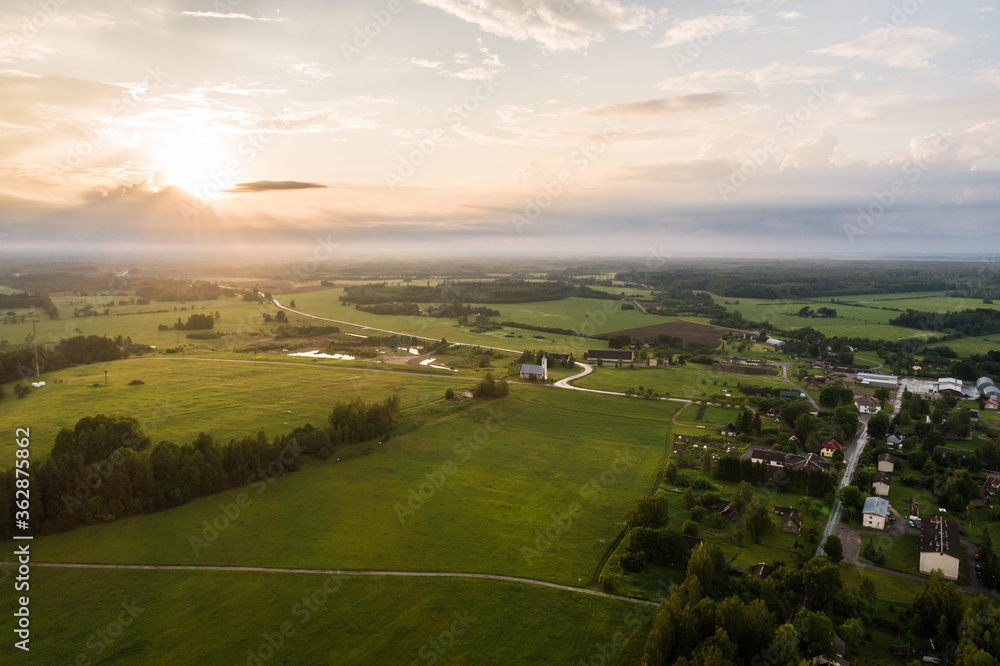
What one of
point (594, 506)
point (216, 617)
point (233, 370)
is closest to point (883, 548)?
point (594, 506)

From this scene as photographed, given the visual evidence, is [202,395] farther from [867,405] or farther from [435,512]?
[867,405]

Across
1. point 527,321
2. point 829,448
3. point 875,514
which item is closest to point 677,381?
point 829,448

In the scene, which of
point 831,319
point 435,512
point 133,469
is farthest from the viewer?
point 831,319

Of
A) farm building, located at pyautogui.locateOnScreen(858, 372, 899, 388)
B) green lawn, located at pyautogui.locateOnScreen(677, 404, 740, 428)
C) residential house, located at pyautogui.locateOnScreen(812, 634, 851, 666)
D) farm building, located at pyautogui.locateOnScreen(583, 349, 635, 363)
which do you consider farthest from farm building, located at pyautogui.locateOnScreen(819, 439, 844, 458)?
farm building, located at pyautogui.locateOnScreen(583, 349, 635, 363)

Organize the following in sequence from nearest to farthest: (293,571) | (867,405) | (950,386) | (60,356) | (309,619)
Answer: (309,619) < (293,571) < (867,405) < (950,386) < (60,356)

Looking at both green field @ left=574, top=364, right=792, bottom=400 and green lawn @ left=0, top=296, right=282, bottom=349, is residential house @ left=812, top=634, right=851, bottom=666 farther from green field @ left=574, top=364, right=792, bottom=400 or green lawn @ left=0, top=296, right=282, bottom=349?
green lawn @ left=0, top=296, right=282, bottom=349

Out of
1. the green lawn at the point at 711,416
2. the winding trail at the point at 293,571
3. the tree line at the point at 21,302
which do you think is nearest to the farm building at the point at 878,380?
the green lawn at the point at 711,416

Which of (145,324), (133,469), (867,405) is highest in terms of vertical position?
(145,324)
